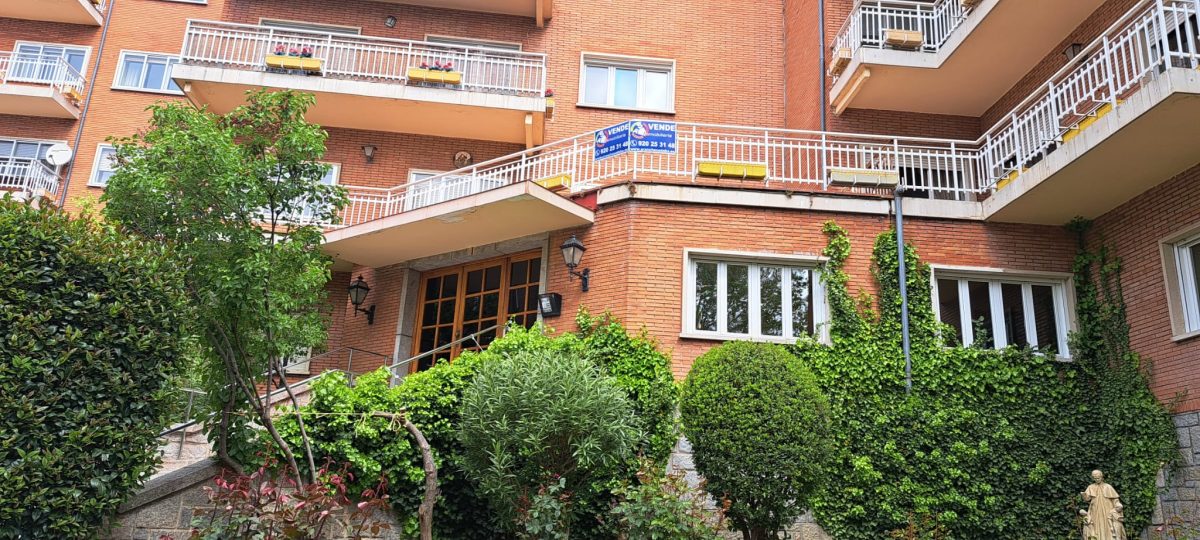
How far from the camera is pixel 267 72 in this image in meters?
14.6

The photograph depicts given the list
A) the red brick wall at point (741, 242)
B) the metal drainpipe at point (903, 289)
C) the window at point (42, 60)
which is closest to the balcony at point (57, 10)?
the window at point (42, 60)

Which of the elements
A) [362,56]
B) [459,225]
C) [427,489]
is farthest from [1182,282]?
[362,56]

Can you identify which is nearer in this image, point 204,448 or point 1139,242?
point 204,448

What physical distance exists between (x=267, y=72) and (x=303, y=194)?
24.4 ft

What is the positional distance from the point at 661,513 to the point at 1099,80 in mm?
8744

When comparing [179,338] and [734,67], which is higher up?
[734,67]

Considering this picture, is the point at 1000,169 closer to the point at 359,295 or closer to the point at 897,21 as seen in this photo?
the point at 897,21

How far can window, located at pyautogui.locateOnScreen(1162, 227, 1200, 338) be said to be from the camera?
9711mm

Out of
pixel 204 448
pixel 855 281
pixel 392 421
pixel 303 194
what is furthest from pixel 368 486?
pixel 855 281

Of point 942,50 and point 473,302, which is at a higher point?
point 942,50

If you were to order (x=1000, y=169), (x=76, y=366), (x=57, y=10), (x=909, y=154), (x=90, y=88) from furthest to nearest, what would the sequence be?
1. (x=57, y=10)
2. (x=90, y=88)
3. (x=909, y=154)
4. (x=1000, y=169)
5. (x=76, y=366)

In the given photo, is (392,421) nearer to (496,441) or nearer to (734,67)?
(496,441)

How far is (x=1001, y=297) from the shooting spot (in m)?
11.4

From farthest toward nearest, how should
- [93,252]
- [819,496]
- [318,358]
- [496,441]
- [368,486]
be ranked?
[318,358]
[819,496]
[368,486]
[496,441]
[93,252]
